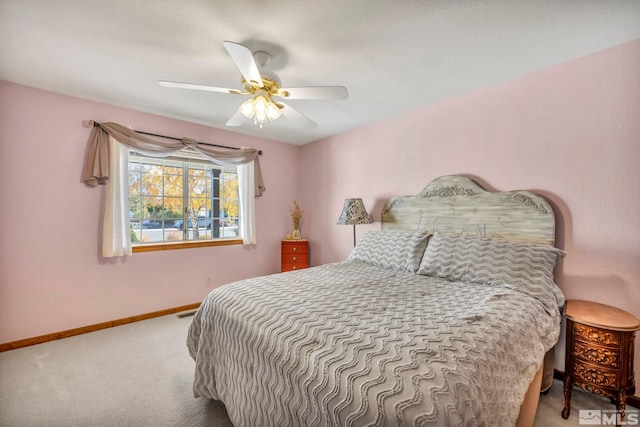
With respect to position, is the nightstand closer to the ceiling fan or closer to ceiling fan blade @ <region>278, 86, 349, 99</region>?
the ceiling fan

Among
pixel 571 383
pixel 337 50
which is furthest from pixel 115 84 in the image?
pixel 571 383

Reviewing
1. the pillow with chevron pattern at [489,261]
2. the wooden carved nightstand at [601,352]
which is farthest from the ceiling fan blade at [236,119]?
the wooden carved nightstand at [601,352]

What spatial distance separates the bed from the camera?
89 cm

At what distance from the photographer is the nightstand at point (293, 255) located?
395cm

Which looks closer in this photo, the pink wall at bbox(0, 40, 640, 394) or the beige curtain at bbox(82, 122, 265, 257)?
the pink wall at bbox(0, 40, 640, 394)

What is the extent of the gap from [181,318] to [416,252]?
8.91ft

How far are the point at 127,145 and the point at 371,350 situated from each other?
316 centimetres

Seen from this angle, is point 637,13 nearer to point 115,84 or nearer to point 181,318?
point 115,84

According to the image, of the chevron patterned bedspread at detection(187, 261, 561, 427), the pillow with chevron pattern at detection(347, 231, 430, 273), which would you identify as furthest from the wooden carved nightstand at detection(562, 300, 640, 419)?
the pillow with chevron pattern at detection(347, 231, 430, 273)

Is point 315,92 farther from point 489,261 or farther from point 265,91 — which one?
point 489,261

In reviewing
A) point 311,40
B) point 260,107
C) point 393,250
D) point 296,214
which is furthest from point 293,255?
point 311,40

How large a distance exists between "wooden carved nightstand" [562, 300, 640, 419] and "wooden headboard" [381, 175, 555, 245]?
0.58 m

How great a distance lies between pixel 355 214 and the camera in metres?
3.18

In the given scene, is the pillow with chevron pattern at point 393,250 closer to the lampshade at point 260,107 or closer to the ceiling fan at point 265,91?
the ceiling fan at point 265,91
